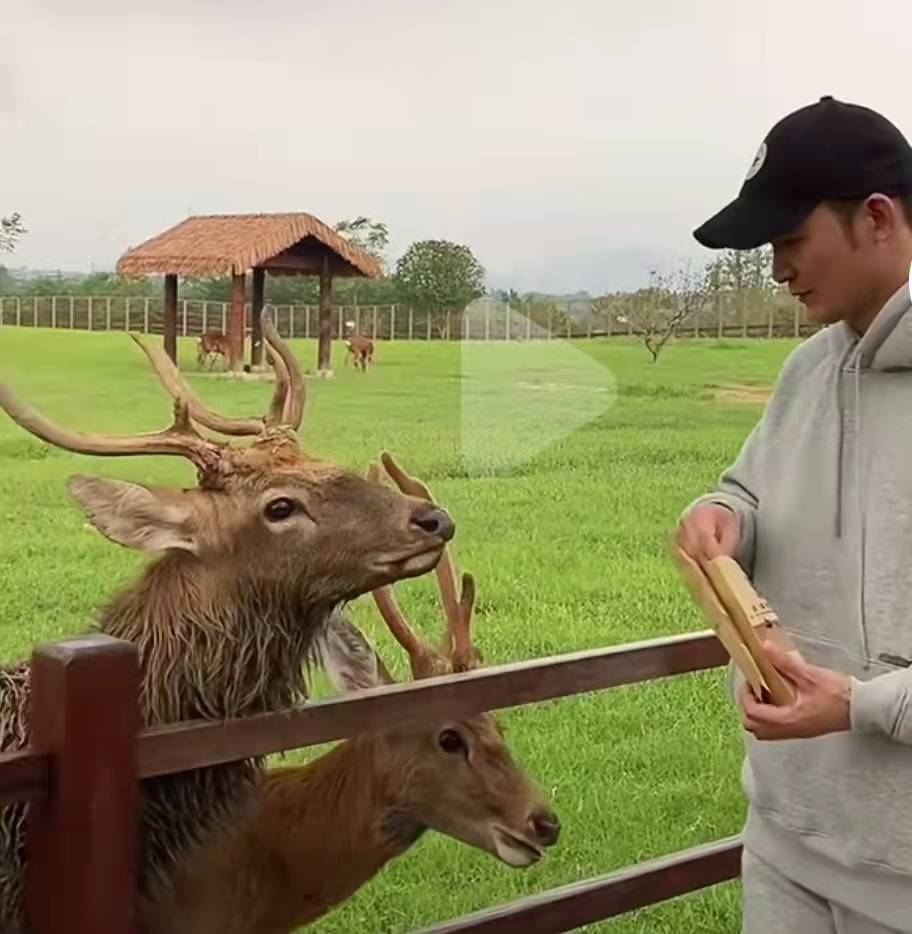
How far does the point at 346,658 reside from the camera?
1.63m

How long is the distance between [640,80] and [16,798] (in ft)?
5.61

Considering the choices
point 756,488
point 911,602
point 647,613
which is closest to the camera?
point 911,602

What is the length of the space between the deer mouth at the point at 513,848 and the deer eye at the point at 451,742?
105mm

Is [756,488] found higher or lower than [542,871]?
higher

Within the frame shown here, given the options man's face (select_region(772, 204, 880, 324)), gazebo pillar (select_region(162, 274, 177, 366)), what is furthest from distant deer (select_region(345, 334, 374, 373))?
man's face (select_region(772, 204, 880, 324))

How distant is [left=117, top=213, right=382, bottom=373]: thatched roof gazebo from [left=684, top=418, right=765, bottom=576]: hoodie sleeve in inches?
26.4

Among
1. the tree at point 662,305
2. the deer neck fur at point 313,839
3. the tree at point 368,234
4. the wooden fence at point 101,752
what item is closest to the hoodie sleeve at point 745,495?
the wooden fence at point 101,752

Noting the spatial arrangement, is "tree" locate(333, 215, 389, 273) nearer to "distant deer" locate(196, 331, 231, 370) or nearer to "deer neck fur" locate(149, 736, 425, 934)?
"distant deer" locate(196, 331, 231, 370)

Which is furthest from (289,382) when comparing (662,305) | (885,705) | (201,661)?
(662,305)

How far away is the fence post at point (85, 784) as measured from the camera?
1.22m

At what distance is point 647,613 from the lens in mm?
2529

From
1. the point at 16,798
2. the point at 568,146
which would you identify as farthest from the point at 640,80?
the point at 16,798

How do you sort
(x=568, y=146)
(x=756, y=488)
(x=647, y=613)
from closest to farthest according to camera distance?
(x=756, y=488) < (x=568, y=146) < (x=647, y=613)

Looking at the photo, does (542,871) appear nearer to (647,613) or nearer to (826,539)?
(647,613)
